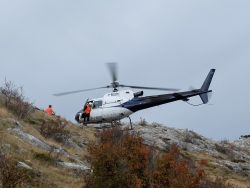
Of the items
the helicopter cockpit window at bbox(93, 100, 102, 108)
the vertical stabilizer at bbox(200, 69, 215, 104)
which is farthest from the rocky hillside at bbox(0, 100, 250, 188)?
the vertical stabilizer at bbox(200, 69, 215, 104)

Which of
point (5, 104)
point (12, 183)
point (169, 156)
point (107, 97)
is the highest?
point (107, 97)

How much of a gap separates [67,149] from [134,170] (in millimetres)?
7337

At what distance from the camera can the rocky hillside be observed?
570 inches

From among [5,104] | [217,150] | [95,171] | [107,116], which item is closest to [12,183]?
[95,171]

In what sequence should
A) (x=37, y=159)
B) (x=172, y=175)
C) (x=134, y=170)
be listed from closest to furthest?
(x=172, y=175)
(x=134, y=170)
(x=37, y=159)

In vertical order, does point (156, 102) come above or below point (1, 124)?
above

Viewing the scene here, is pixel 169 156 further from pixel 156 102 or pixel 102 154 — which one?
pixel 156 102

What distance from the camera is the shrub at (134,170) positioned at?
42.7ft

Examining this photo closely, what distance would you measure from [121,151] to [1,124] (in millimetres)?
6414

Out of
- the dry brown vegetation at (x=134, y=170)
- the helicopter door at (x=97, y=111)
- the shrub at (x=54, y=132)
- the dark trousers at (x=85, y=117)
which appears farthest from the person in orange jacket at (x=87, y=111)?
the dry brown vegetation at (x=134, y=170)

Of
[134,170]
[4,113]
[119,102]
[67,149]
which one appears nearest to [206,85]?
[119,102]

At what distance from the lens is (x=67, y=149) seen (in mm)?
20531

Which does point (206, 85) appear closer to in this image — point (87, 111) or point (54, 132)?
point (87, 111)

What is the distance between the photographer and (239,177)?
2922 centimetres
